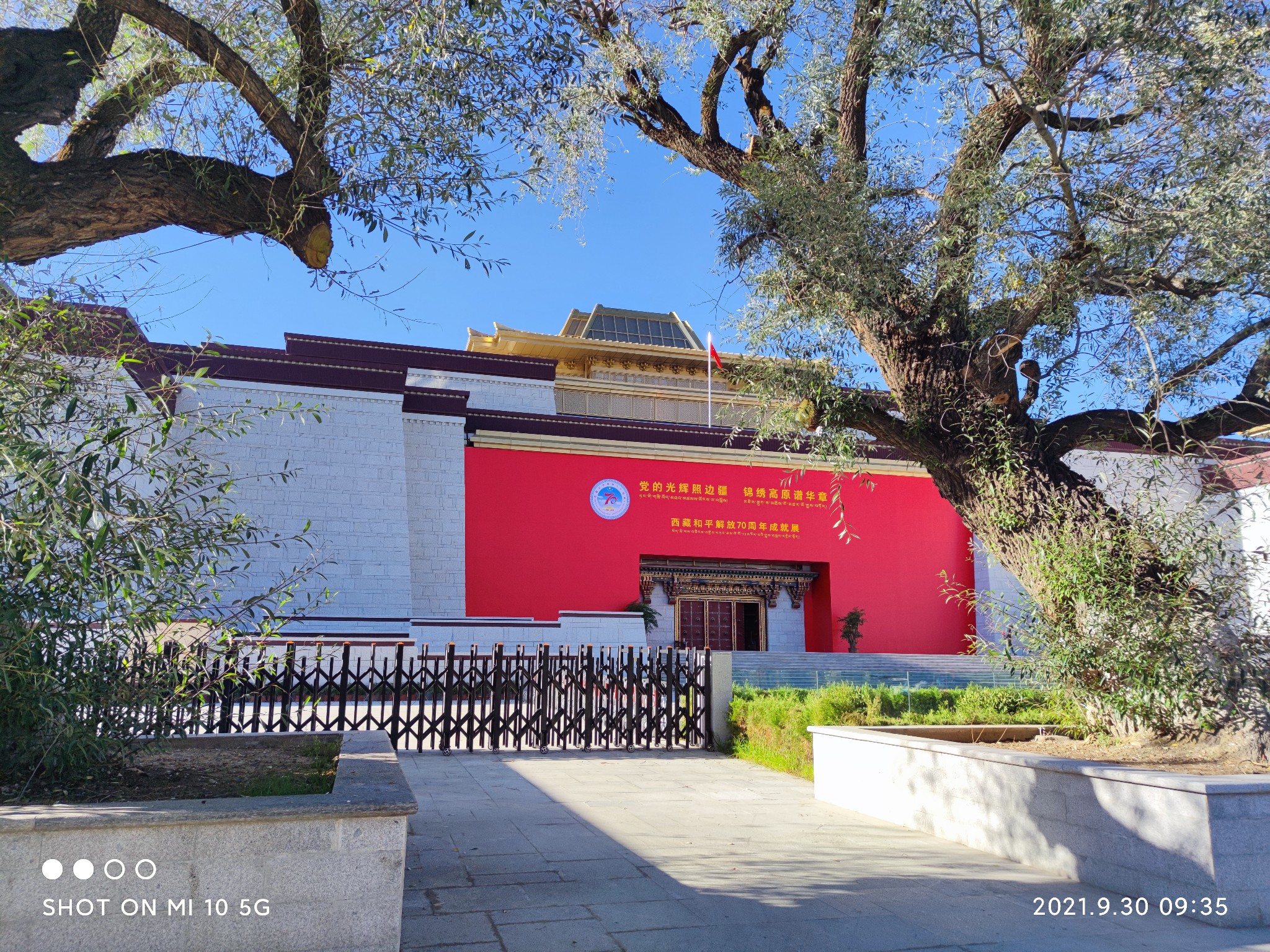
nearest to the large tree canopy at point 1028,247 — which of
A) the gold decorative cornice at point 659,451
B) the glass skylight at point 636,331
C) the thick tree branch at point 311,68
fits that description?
the thick tree branch at point 311,68

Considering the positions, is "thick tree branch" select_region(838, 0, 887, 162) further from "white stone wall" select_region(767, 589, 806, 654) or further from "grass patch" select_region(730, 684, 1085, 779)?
"white stone wall" select_region(767, 589, 806, 654)

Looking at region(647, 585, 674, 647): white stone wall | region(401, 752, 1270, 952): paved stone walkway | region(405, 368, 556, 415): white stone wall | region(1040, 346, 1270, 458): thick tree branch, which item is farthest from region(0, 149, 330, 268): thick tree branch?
region(405, 368, 556, 415): white stone wall

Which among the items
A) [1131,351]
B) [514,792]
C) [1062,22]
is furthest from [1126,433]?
[514,792]

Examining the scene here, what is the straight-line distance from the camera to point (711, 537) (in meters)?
18.9

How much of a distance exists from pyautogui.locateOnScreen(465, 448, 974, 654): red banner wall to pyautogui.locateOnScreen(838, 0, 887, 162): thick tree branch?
37.2 feet

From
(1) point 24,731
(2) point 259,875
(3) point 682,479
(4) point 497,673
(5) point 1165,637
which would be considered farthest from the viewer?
(3) point 682,479

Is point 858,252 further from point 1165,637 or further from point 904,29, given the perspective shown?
point 1165,637

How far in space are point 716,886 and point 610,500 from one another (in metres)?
14.4

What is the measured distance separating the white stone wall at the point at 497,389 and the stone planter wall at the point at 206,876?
17.2m

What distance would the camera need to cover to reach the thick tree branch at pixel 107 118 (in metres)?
4.25

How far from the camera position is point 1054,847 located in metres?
4.42

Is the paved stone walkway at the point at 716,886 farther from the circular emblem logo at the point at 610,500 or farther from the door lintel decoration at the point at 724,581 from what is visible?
the door lintel decoration at the point at 724,581

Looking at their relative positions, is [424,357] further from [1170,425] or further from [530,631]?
[1170,425]

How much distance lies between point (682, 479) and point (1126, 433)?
13.1 metres
